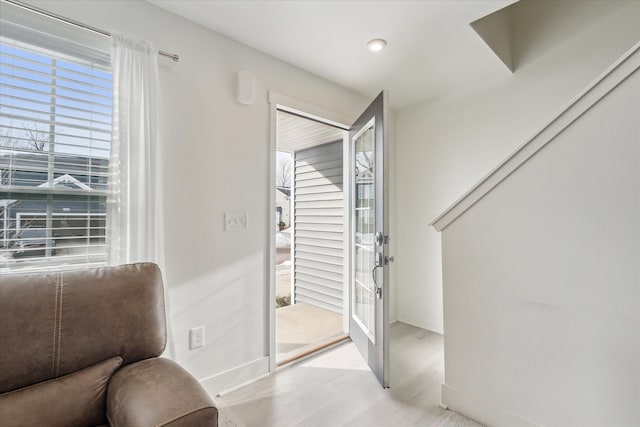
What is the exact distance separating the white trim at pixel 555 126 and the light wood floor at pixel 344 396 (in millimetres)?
1103

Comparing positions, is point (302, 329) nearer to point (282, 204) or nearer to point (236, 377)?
point (236, 377)

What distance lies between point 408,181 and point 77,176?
2.82 meters

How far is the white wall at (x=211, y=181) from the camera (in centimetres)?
177

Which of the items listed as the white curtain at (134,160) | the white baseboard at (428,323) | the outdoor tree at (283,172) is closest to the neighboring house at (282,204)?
the outdoor tree at (283,172)

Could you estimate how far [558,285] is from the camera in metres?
1.46

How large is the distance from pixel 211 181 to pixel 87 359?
1132 mm

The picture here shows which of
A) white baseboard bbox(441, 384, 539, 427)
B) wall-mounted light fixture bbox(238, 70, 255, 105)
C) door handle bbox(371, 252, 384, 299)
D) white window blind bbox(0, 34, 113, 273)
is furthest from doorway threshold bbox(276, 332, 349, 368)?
wall-mounted light fixture bbox(238, 70, 255, 105)

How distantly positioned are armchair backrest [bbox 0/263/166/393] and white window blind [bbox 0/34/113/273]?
1.31 ft

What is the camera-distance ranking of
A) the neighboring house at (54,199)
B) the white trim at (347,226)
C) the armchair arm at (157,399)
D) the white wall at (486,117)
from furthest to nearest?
1. the white trim at (347,226)
2. the white wall at (486,117)
3. the neighboring house at (54,199)
4. the armchair arm at (157,399)

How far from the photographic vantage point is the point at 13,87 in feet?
4.49

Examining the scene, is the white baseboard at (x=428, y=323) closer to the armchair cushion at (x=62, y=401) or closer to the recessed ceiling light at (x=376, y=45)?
the recessed ceiling light at (x=376, y=45)

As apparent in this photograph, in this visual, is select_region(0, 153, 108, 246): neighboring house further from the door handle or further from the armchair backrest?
the door handle

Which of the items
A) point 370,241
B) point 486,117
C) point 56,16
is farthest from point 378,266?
point 56,16

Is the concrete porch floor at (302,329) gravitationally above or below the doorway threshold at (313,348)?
below
